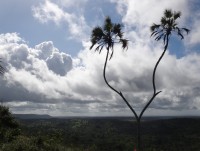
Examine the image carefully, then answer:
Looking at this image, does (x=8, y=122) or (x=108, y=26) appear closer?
(x=108, y=26)

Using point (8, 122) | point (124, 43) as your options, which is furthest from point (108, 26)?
point (8, 122)

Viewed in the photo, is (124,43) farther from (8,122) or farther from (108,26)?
(8,122)

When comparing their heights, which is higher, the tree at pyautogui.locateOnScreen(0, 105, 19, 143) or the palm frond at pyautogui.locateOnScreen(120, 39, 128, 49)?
the palm frond at pyautogui.locateOnScreen(120, 39, 128, 49)

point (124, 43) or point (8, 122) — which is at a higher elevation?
point (124, 43)

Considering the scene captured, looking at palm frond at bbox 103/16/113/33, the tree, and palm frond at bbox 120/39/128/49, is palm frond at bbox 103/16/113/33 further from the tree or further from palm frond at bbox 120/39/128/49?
the tree

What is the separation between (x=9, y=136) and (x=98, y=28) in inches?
446

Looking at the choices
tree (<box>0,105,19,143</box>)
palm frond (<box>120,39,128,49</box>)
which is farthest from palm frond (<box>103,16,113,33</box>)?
tree (<box>0,105,19,143</box>)

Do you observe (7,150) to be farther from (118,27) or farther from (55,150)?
(118,27)

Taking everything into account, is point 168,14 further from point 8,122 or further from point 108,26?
point 8,122

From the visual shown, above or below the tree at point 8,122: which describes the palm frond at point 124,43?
above

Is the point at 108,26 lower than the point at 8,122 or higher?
higher

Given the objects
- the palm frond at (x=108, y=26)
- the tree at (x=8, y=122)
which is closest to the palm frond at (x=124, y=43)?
the palm frond at (x=108, y=26)

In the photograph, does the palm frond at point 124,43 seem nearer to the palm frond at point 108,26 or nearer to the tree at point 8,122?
the palm frond at point 108,26

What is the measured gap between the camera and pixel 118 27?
24.5 m
